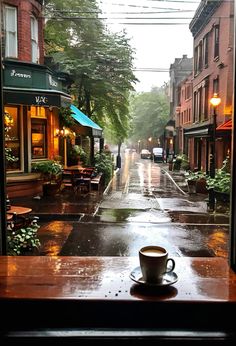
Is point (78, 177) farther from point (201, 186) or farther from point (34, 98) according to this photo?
point (201, 186)

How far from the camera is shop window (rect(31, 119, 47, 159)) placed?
45.1ft

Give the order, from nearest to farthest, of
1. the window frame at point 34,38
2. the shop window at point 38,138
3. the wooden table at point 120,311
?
1. the wooden table at point 120,311
2. the window frame at point 34,38
3. the shop window at point 38,138

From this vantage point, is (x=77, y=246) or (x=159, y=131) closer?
(x=77, y=246)

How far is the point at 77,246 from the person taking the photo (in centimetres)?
693

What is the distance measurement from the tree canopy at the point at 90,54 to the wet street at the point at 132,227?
7858mm

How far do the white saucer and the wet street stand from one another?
14.5ft

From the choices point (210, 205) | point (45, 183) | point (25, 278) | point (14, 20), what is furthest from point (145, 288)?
point (14, 20)

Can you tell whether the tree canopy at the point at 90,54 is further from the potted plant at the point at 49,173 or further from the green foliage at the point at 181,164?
the green foliage at the point at 181,164

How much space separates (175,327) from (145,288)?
244 millimetres

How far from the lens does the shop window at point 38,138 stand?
13.8m

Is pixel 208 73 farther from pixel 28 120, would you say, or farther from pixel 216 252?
pixel 216 252

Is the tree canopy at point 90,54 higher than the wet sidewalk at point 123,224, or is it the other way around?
the tree canopy at point 90,54

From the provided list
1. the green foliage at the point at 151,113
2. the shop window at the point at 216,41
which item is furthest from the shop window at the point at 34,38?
the green foliage at the point at 151,113

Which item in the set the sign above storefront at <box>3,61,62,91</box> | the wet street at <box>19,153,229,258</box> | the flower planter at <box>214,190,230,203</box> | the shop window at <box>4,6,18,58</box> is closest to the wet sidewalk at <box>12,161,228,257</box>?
the wet street at <box>19,153,229,258</box>
